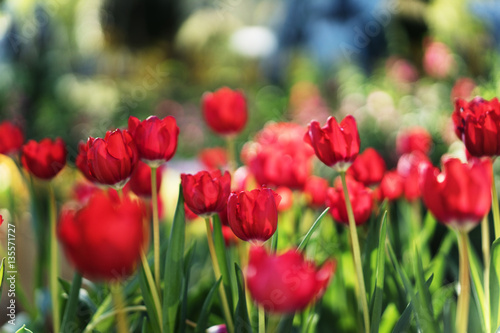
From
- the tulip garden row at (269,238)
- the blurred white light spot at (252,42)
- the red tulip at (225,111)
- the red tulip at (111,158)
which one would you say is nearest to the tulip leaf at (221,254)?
the tulip garden row at (269,238)

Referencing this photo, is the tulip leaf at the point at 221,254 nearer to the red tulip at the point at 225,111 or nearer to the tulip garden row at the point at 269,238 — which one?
the tulip garden row at the point at 269,238

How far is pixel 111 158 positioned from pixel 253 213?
147mm

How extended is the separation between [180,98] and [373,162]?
627 centimetres

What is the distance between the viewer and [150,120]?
495 mm

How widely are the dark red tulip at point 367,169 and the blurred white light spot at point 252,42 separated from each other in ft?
21.6

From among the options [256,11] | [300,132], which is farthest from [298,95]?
[256,11]

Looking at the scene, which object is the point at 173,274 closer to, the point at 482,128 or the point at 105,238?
the point at 105,238

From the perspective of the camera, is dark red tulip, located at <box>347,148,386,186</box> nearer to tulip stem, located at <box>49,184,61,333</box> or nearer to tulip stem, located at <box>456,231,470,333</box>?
tulip stem, located at <box>456,231,470,333</box>

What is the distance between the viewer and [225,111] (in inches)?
33.6

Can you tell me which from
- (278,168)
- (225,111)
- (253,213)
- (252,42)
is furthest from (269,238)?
(252,42)

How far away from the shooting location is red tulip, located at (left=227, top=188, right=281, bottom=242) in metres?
0.45

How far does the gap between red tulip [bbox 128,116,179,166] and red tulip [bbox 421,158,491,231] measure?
10.4 inches

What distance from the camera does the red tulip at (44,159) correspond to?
0.58 metres

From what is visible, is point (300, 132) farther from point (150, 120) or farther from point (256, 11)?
point (256, 11)
